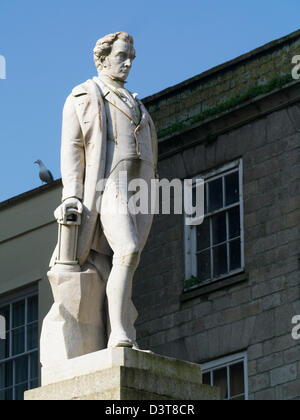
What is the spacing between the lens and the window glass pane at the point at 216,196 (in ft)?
81.9

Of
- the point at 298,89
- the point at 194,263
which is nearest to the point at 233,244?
the point at 194,263

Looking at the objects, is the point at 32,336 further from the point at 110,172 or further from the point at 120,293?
the point at 120,293

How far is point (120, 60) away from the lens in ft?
50.8

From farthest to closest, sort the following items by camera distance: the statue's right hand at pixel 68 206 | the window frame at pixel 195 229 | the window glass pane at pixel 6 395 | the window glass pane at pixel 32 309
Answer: the window glass pane at pixel 32 309 → the window glass pane at pixel 6 395 → the window frame at pixel 195 229 → the statue's right hand at pixel 68 206

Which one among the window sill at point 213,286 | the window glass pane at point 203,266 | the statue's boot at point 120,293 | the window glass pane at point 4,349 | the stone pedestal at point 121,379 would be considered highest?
the window glass pane at point 203,266

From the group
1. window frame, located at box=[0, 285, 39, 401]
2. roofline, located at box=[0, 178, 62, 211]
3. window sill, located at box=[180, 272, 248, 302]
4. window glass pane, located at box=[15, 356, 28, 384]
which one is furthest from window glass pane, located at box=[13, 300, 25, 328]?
window sill, located at box=[180, 272, 248, 302]

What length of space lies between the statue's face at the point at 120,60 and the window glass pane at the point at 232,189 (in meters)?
9.45

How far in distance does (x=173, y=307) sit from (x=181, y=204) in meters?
1.53

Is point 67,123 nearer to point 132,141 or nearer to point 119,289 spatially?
point 132,141

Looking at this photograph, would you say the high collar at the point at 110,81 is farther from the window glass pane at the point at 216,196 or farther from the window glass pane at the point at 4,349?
the window glass pane at the point at 4,349

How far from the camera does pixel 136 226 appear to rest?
14961 mm

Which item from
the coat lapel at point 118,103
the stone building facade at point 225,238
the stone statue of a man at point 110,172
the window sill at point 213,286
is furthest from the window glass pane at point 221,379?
the coat lapel at point 118,103

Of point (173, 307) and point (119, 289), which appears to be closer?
point (119, 289)

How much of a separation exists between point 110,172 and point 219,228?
394 inches
